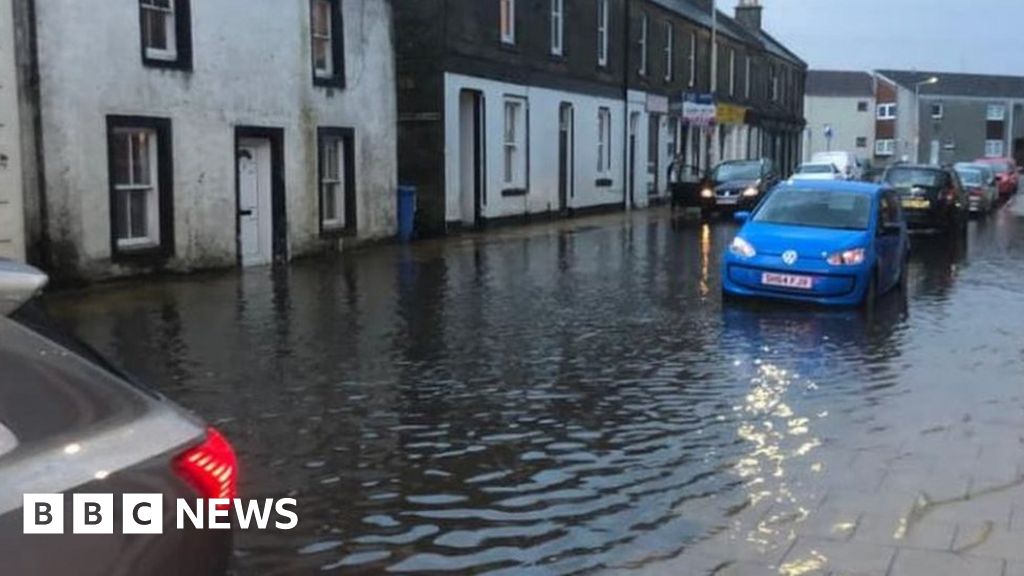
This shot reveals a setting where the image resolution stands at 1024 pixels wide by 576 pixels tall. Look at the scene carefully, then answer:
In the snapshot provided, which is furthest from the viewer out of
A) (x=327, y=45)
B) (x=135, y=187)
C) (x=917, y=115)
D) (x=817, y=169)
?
(x=917, y=115)

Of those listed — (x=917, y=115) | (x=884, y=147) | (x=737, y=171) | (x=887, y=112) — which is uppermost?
(x=887, y=112)

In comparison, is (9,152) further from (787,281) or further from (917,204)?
(917,204)

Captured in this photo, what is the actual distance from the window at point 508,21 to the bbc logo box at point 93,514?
25.1 m

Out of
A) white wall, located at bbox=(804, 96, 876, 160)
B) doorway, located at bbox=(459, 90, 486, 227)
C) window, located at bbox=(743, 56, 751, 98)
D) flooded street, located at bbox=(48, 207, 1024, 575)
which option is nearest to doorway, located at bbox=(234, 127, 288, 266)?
flooded street, located at bbox=(48, 207, 1024, 575)

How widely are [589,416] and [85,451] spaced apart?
5197 mm

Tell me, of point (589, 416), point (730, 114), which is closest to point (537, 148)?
point (730, 114)

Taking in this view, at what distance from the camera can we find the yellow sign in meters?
43.3

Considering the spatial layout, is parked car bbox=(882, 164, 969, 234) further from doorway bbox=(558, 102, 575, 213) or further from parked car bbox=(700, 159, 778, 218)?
doorway bbox=(558, 102, 575, 213)

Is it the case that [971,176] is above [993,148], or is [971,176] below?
below

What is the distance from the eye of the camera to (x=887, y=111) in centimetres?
10038

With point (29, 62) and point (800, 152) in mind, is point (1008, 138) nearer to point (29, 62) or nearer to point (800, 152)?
point (800, 152)

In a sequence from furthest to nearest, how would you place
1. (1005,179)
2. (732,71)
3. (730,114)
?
(732,71), (1005,179), (730,114)

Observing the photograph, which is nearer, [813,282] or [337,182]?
[813,282]

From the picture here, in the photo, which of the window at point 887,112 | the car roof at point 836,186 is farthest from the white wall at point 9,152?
the window at point 887,112
